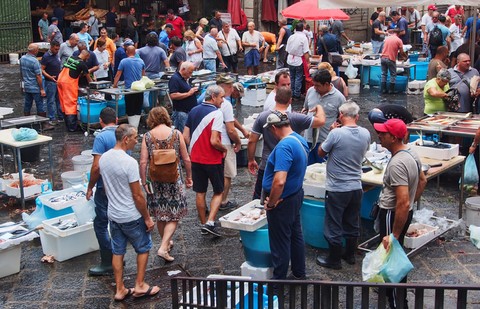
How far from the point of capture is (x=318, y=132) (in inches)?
345

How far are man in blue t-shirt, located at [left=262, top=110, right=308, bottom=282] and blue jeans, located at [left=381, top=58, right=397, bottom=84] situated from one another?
1050 cm

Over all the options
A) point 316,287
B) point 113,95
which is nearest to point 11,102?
point 113,95

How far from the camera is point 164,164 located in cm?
694

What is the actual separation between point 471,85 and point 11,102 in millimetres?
10393

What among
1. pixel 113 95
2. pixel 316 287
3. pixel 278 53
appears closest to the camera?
pixel 316 287

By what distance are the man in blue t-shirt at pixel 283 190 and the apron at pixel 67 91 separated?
706cm

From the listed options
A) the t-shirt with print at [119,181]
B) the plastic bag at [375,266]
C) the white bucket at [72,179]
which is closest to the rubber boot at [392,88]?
the white bucket at [72,179]

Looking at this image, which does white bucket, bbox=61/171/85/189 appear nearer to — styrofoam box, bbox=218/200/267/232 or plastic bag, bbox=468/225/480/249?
styrofoam box, bbox=218/200/267/232

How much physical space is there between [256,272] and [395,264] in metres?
1.51

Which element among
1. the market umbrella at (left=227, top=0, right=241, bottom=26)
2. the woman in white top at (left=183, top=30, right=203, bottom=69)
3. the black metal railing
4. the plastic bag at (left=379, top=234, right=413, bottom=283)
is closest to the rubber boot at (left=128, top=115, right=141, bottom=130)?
the woman in white top at (left=183, top=30, right=203, bottom=69)

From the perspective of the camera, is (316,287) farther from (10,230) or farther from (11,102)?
(11,102)

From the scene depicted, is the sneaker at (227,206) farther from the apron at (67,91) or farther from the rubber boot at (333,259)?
the apron at (67,91)

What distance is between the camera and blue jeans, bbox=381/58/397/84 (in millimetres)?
16452

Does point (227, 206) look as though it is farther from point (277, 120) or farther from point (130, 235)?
point (277, 120)
